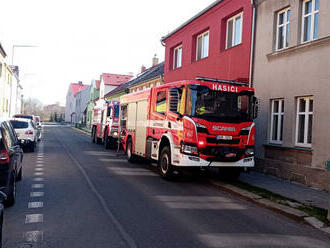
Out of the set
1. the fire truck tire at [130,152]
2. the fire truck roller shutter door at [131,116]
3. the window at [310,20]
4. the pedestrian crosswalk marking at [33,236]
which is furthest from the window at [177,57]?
the pedestrian crosswalk marking at [33,236]

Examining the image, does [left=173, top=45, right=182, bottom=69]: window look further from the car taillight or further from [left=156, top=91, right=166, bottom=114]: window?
the car taillight

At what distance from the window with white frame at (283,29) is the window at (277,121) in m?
1.93

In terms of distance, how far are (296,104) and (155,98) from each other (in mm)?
4484

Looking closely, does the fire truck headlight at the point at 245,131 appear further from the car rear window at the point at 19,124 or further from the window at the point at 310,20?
the car rear window at the point at 19,124

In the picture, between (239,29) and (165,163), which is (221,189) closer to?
(165,163)

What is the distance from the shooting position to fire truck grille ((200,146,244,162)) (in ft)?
34.2

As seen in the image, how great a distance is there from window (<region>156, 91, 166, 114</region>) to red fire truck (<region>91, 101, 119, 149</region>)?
9.51 m

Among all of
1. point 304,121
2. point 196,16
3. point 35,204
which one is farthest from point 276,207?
point 196,16

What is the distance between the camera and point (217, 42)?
56.9ft

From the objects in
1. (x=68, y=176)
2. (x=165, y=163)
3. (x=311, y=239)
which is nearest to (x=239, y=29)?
(x=165, y=163)

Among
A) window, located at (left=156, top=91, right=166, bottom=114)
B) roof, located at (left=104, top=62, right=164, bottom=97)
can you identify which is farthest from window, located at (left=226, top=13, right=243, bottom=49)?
roof, located at (left=104, top=62, right=164, bottom=97)

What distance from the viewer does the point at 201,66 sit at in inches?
744

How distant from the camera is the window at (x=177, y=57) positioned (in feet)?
75.7

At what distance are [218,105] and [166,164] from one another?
7.72 ft
